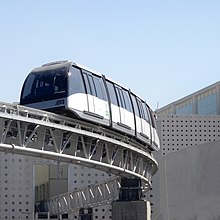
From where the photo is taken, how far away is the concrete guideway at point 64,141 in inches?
1027

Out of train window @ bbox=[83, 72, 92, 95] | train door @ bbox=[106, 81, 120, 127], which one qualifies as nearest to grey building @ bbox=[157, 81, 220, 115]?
train door @ bbox=[106, 81, 120, 127]

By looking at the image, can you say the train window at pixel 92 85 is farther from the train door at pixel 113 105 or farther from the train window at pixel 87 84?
the train door at pixel 113 105

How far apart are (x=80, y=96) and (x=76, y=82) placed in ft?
2.87

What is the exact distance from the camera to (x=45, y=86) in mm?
30219

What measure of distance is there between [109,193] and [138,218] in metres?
11.8

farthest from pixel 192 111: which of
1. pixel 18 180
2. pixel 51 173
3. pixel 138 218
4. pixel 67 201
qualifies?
pixel 138 218

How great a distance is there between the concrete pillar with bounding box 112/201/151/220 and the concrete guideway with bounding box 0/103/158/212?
7.42 feet

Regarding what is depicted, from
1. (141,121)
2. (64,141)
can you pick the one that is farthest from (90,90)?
(141,121)

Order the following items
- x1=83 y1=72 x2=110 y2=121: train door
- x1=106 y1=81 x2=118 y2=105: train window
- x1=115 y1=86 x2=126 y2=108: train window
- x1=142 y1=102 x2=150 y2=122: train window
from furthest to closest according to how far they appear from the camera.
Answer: x1=142 y1=102 x2=150 y2=122: train window → x1=115 y1=86 x2=126 y2=108: train window → x1=106 y1=81 x2=118 y2=105: train window → x1=83 y1=72 x2=110 y2=121: train door

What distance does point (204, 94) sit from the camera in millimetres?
132875

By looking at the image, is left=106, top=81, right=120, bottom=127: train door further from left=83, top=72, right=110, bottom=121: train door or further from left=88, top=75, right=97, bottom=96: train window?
left=88, top=75, right=97, bottom=96: train window

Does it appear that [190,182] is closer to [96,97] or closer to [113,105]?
[113,105]

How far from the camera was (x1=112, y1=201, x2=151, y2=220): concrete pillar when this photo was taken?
1496 inches

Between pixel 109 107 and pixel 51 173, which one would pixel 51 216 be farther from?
pixel 109 107
